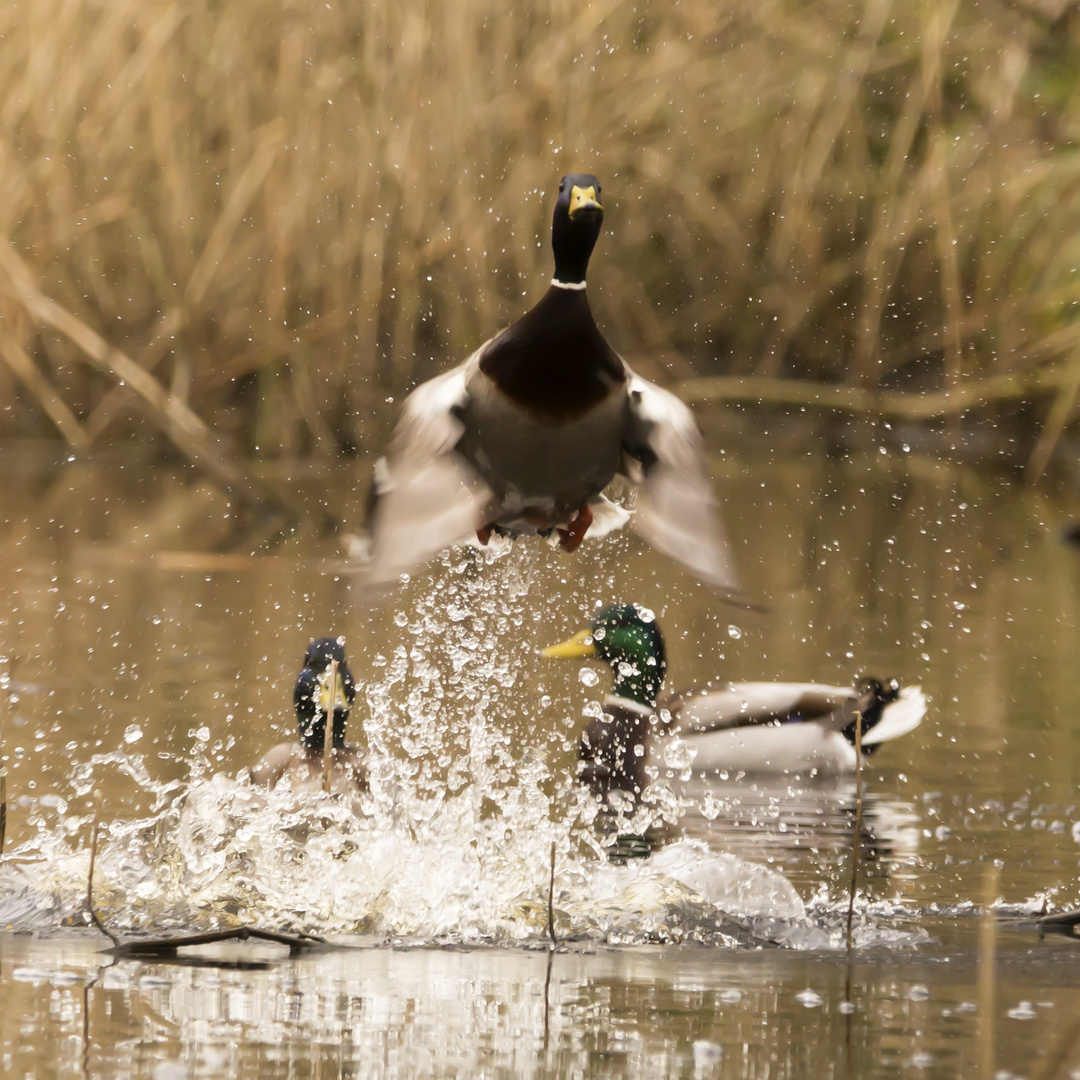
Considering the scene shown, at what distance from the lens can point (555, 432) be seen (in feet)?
13.0

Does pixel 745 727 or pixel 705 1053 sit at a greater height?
pixel 745 727

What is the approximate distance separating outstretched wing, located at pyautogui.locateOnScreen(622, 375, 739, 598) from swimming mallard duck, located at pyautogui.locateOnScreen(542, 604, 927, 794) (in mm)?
1534

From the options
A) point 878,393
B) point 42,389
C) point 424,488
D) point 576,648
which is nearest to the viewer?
point 424,488

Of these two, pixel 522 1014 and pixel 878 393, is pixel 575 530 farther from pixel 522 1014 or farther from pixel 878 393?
pixel 878 393

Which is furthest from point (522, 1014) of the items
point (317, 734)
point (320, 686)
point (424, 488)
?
point (320, 686)

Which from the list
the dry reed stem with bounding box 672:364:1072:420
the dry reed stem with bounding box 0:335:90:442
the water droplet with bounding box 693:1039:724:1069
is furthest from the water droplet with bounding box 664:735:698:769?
the dry reed stem with bounding box 0:335:90:442

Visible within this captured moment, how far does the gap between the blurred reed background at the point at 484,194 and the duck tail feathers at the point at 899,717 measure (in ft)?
10.9

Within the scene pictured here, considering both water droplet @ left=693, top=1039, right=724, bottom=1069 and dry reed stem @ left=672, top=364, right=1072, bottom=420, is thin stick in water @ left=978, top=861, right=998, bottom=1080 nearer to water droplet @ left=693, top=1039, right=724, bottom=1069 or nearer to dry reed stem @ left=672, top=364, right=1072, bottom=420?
water droplet @ left=693, top=1039, right=724, bottom=1069

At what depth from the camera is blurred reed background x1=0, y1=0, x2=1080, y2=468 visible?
823 centimetres

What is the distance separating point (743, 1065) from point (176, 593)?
4.31 m

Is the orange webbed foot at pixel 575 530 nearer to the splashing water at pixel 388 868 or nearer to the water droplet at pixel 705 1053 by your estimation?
the splashing water at pixel 388 868

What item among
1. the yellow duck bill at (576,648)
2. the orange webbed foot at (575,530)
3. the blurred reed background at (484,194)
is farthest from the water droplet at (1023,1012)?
the blurred reed background at (484,194)

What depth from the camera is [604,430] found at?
13.0 ft

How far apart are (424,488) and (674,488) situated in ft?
1.60
